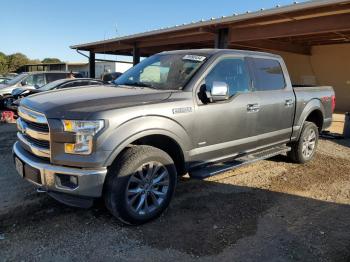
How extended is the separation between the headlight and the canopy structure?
8.86 meters

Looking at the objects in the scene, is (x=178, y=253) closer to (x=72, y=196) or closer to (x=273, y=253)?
(x=273, y=253)

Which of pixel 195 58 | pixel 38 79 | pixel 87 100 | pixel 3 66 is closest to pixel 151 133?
pixel 87 100

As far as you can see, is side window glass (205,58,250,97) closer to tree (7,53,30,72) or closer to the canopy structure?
the canopy structure

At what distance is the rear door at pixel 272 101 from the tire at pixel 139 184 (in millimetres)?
1777

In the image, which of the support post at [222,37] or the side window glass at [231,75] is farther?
→ the support post at [222,37]

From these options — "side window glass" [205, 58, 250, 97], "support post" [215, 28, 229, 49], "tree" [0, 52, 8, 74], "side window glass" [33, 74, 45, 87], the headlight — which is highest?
"support post" [215, 28, 229, 49]

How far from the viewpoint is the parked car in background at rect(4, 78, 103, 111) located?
11398 mm

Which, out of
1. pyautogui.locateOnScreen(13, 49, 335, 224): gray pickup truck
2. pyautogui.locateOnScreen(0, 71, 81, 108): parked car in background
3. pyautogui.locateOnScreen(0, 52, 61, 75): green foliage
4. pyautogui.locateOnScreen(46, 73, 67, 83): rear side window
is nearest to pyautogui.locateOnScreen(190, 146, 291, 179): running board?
pyautogui.locateOnScreen(13, 49, 335, 224): gray pickup truck

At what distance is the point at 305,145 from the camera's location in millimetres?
6809

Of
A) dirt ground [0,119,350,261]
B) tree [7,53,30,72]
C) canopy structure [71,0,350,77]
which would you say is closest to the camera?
dirt ground [0,119,350,261]

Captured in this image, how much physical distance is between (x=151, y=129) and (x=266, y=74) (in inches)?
102

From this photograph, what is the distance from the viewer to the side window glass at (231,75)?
471 centimetres

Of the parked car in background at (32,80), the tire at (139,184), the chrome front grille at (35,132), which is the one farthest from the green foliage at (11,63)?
the tire at (139,184)

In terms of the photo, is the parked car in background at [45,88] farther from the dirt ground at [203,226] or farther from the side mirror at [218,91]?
the side mirror at [218,91]
